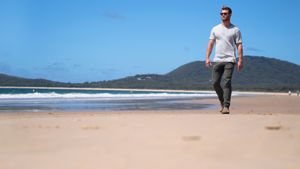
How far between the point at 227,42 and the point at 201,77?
152 meters

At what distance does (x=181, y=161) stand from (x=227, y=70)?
14.2 ft

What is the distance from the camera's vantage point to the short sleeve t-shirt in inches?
264

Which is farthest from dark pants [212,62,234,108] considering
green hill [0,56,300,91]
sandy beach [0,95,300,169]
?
green hill [0,56,300,91]

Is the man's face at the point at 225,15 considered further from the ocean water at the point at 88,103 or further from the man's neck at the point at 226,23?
the ocean water at the point at 88,103

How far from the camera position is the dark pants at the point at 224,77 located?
659cm

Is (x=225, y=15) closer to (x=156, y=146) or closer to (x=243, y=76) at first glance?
(x=156, y=146)

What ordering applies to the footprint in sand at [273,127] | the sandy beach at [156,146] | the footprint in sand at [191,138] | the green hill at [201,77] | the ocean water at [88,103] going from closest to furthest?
the sandy beach at [156,146] → the footprint in sand at [191,138] → the footprint in sand at [273,127] → the ocean water at [88,103] → the green hill at [201,77]

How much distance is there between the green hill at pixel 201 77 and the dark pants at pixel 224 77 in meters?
130

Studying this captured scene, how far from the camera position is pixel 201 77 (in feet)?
518

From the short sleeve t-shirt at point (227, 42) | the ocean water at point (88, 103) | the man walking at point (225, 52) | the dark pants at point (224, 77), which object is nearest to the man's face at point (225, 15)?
the man walking at point (225, 52)

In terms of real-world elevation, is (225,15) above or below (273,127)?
above

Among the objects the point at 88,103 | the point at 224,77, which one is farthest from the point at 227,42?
the point at 88,103

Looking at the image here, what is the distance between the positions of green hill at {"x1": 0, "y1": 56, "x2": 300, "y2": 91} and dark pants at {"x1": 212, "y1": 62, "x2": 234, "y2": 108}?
427 feet

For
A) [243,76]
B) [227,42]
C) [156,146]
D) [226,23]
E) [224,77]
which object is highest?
[243,76]
